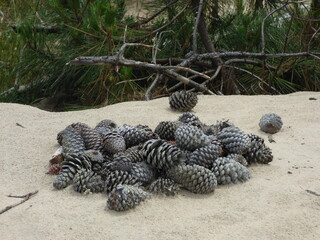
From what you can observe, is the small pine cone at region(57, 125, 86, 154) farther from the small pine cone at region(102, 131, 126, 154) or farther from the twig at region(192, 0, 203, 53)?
the twig at region(192, 0, 203, 53)

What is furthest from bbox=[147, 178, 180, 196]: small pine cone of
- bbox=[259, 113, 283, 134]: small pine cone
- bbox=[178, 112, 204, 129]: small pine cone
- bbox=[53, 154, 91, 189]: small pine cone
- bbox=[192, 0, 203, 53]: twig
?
bbox=[192, 0, 203, 53]: twig

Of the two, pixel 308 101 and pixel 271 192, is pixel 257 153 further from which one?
pixel 308 101

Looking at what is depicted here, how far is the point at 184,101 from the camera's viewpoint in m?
3.19

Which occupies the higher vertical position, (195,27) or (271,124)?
(195,27)

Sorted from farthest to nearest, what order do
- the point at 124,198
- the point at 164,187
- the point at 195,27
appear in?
the point at 195,27 → the point at 164,187 → the point at 124,198

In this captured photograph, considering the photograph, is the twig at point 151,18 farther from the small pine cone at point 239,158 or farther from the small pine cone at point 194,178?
the small pine cone at point 194,178

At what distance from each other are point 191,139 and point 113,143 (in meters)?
0.34

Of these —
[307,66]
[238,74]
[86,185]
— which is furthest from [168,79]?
[86,185]

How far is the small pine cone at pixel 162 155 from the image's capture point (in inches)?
83.4

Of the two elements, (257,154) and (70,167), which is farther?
(257,154)

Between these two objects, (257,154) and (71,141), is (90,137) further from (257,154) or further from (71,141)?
(257,154)

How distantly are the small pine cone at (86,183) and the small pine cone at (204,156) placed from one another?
38 centimetres

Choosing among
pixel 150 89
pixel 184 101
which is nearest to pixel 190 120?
pixel 184 101

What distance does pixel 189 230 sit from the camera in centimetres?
178
